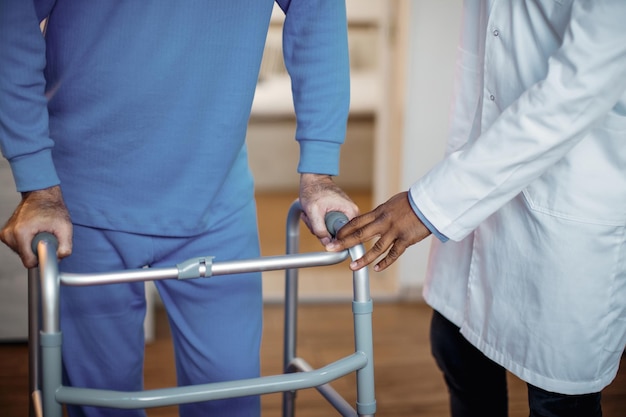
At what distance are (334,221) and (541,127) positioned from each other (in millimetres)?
358

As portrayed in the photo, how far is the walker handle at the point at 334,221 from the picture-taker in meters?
1.19

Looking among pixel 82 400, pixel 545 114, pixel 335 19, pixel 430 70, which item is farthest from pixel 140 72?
pixel 430 70

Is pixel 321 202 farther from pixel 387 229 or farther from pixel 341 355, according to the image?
pixel 341 355

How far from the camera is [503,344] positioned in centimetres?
131

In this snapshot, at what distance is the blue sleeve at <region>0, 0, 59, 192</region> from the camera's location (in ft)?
3.61

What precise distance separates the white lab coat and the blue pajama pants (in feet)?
1.29

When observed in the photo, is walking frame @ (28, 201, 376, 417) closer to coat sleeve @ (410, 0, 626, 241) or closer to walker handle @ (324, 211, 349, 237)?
walker handle @ (324, 211, 349, 237)

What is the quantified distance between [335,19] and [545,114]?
1.41 ft

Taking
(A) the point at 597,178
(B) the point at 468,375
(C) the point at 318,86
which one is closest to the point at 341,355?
(B) the point at 468,375

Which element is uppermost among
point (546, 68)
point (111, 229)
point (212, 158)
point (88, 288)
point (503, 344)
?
point (546, 68)

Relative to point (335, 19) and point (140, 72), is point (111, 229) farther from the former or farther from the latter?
point (335, 19)

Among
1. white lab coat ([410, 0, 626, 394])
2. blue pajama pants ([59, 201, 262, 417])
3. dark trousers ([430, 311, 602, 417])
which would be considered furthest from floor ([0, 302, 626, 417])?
white lab coat ([410, 0, 626, 394])

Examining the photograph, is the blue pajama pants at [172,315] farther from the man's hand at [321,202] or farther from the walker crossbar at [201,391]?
the walker crossbar at [201,391]

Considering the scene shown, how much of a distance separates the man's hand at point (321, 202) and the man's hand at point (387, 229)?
86mm
